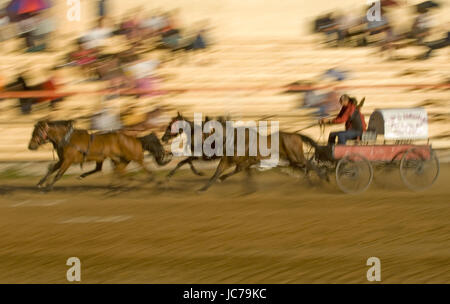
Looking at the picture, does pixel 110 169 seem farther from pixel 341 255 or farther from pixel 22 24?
pixel 341 255

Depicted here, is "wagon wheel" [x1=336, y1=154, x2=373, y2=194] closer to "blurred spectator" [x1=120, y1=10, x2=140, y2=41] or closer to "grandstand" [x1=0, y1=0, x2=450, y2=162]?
"grandstand" [x1=0, y1=0, x2=450, y2=162]

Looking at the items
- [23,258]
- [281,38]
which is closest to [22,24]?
[281,38]

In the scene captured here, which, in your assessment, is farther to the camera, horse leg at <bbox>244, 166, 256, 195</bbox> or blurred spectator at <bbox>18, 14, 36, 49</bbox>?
blurred spectator at <bbox>18, 14, 36, 49</bbox>

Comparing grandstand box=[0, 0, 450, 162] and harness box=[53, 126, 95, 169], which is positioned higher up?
grandstand box=[0, 0, 450, 162]

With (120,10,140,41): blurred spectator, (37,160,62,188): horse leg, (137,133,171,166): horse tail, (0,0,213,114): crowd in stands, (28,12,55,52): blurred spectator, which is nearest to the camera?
(37,160,62,188): horse leg

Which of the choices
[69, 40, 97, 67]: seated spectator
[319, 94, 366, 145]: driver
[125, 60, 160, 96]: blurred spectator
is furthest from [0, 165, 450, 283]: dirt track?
[69, 40, 97, 67]: seated spectator

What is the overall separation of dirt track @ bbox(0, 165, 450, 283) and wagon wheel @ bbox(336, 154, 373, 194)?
7.5 inches

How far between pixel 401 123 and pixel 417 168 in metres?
0.78

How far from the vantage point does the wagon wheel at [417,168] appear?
1034cm

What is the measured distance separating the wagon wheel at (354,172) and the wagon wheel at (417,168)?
51cm

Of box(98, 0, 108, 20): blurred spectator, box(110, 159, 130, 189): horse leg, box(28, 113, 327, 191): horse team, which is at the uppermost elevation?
box(98, 0, 108, 20): blurred spectator

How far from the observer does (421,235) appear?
7.99 metres

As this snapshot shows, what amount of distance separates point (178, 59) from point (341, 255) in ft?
26.3

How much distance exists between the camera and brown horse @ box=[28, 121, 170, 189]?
34.5 ft
